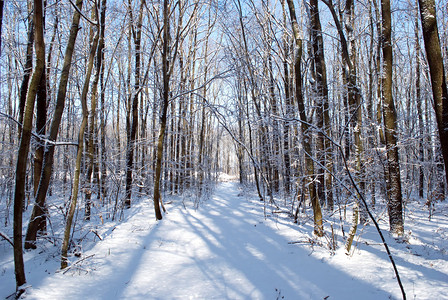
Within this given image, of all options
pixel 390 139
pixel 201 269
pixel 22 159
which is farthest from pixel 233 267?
pixel 390 139

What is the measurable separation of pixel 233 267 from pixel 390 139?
13.1ft

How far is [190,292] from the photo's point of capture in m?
2.80

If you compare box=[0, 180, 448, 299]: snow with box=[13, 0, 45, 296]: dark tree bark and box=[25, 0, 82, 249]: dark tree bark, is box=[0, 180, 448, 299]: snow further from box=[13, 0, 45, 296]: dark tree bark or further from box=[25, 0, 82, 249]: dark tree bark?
box=[25, 0, 82, 249]: dark tree bark

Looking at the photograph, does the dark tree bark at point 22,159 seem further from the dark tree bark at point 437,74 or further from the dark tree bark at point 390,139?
the dark tree bark at point 390,139

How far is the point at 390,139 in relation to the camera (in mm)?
4617

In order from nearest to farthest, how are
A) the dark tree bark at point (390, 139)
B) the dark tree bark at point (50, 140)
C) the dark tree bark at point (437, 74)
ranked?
1. the dark tree bark at point (437, 74)
2. the dark tree bark at point (50, 140)
3. the dark tree bark at point (390, 139)

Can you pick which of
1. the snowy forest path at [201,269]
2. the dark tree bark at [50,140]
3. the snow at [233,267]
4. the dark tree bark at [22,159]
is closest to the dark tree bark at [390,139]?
the snow at [233,267]

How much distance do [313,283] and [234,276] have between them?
1060 mm

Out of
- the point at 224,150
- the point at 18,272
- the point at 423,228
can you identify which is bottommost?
the point at 423,228

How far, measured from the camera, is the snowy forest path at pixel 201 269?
8.98 feet

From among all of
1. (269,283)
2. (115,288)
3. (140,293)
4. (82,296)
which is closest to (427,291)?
(269,283)

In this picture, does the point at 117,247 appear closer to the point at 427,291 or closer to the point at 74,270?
the point at 74,270

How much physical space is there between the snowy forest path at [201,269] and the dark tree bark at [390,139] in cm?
202

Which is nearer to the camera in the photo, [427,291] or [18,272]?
[18,272]
